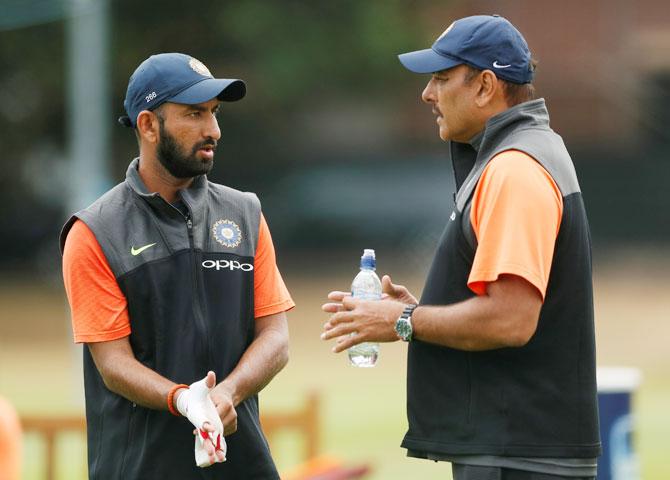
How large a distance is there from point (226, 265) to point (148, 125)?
0.56 m

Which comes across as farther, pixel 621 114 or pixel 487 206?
pixel 621 114

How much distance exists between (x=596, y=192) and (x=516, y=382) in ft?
95.9

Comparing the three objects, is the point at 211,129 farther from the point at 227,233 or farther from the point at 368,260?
the point at 368,260

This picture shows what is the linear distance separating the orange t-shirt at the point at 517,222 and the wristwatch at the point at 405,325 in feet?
0.79

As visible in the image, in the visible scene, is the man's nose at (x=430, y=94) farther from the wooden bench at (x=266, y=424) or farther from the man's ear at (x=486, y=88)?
the wooden bench at (x=266, y=424)

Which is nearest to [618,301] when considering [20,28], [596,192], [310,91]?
[596,192]

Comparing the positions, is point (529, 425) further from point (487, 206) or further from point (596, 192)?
point (596, 192)

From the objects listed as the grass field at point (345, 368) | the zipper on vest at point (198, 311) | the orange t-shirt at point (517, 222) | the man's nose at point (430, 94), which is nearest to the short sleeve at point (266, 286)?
the zipper on vest at point (198, 311)

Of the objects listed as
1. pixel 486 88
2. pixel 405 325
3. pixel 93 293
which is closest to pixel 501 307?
pixel 405 325

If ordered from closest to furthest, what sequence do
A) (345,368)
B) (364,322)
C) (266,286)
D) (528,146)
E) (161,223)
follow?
(528,146), (364,322), (161,223), (266,286), (345,368)

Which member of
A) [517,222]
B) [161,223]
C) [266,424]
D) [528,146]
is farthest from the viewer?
[266,424]

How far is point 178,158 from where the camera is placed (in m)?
4.83

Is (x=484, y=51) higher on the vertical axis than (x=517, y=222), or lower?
higher

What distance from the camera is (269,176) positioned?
3412 centimetres
